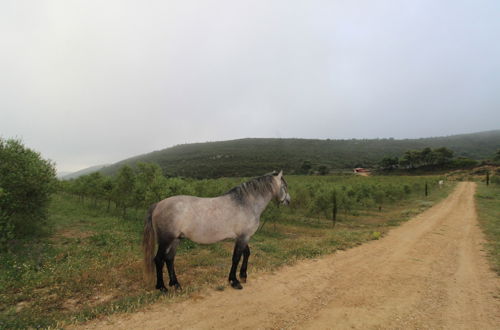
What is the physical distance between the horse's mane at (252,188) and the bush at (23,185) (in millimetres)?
11894

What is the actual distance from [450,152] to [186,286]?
12994 cm

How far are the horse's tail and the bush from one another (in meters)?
9.79

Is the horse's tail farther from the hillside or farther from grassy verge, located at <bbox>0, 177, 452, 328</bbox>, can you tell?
the hillside

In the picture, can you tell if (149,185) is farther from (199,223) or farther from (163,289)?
(199,223)

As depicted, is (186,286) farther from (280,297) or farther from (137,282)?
(280,297)

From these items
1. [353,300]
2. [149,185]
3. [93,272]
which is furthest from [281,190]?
[149,185]

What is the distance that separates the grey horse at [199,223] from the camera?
5570 millimetres

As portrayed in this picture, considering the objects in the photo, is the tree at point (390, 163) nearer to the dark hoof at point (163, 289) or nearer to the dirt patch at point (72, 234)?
the dirt patch at point (72, 234)

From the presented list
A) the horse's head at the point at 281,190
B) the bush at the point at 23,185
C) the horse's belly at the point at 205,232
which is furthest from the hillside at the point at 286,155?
the horse's belly at the point at 205,232

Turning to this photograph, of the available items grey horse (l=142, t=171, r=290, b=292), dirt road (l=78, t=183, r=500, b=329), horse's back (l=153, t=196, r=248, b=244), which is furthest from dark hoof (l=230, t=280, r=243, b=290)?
horse's back (l=153, t=196, r=248, b=244)

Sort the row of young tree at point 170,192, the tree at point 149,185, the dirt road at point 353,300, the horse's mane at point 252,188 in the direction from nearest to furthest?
the dirt road at point 353,300
the horse's mane at point 252,188
the tree at point 149,185
the row of young tree at point 170,192

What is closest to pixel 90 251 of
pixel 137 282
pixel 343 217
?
pixel 137 282

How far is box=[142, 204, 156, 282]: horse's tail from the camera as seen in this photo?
5875 mm

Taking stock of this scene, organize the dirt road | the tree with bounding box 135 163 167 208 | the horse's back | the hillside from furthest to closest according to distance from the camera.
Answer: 1. the hillside
2. the tree with bounding box 135 163 167 208
3. the horse's back
4. the dirt road
